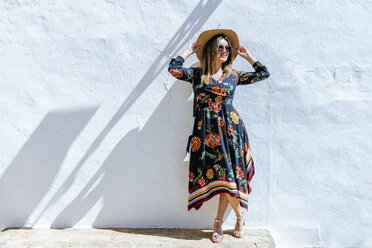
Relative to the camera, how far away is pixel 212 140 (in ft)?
11.4

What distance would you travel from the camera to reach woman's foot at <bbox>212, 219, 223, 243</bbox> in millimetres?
3494

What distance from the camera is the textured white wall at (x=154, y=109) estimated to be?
3688 millimetres

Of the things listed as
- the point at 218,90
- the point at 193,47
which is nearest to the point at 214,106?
the point at 218,90

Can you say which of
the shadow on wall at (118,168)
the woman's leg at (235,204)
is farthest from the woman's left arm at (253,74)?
the woman's leg at (235,204)

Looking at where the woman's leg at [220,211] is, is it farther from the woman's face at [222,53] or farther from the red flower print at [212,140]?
the woman's face at [222,53]

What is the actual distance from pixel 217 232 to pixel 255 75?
1.42 meters

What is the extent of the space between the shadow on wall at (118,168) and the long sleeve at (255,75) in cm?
61

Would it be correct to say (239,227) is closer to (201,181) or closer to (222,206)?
(222,206)

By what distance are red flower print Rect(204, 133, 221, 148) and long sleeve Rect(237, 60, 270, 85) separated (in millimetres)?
540

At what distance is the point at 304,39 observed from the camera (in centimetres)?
386

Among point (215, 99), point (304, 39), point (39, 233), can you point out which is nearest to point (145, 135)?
point (215, 99)

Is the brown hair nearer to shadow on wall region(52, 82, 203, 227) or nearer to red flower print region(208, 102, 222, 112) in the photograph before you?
red flower print region(208, 102, 222, 112)

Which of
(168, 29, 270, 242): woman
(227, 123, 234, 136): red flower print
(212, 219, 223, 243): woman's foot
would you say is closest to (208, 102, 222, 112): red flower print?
(168, 29, 270, 242): woman

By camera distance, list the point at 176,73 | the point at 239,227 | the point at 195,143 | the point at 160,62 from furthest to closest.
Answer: the point at 160,62, the point at 239,227, the point at 195,143, the point at 176,73
